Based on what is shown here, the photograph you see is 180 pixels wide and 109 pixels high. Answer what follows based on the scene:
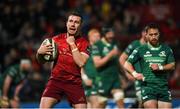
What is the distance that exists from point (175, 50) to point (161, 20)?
2.90 meters

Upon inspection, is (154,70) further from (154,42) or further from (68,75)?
(68,75)

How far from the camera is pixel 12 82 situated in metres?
16.0

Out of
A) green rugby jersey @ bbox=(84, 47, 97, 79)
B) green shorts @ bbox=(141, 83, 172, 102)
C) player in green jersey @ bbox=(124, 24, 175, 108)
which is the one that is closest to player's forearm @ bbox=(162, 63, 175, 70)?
player in green jersey @ bbox=(124, 24, 175, 108)

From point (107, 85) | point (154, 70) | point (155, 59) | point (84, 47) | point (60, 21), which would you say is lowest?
point (107, 85)

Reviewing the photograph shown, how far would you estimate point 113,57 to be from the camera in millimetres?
13984

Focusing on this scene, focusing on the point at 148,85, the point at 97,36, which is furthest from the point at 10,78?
the point at 148,85

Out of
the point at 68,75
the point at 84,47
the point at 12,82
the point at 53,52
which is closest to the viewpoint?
the point at 53,52

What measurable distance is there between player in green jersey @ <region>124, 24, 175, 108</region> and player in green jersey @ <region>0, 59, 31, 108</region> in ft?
17.4

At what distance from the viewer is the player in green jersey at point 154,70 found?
10.8 metres

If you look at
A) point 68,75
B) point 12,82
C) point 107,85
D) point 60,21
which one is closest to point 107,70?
point 107,85

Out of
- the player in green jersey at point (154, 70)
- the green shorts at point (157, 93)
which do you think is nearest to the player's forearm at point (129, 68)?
the player in green jersey at point (154, 70)

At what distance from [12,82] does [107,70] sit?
9.98 feet

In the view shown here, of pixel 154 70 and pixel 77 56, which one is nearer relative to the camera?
pixel 77 56

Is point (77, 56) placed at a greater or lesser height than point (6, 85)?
greater
